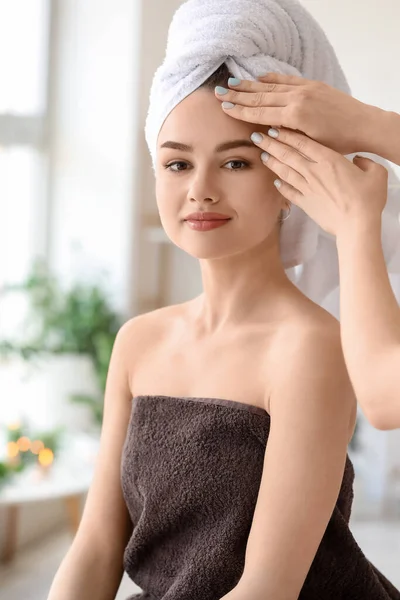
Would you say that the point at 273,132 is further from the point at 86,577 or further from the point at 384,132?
the point at 86,577

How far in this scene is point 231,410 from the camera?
108cm

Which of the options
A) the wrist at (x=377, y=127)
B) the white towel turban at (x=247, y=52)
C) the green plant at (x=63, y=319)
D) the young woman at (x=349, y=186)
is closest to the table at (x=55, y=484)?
the green plant at (x=63, y=319)

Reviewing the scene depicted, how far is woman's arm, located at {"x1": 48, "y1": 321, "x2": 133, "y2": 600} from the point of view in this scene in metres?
1.21

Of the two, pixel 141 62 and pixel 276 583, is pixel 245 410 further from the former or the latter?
pixel 141 62

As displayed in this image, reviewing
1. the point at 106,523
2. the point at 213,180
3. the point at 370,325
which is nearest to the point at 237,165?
the point at 213,180

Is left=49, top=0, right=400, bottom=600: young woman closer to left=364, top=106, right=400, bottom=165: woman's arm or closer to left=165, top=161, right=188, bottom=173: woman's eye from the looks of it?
left=165, top=161, right=188, bottom=173: woman's eye

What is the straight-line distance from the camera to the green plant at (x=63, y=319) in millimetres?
3668

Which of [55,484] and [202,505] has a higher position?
[202,505]

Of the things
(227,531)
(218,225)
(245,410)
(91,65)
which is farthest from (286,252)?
(91,65)

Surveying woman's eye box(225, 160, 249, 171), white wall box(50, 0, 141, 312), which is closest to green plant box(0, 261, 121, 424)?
white wall box(50, 0, 141, 312)

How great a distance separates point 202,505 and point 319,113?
53 centimetres

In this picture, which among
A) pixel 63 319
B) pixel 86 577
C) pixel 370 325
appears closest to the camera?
pixel 370 325

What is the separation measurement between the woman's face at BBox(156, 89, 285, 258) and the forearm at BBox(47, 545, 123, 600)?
19.2 inches

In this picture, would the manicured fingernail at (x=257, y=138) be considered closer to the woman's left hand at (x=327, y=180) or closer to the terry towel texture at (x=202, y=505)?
the woman's left hand at (x=327, y=180)
